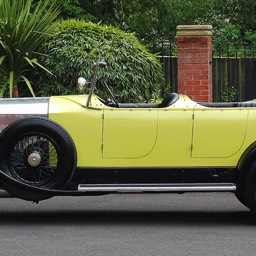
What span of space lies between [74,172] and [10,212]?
1487 millimetres

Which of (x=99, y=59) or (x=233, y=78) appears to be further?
(x=233, y=78)

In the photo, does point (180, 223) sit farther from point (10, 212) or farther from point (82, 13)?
point (82, 13)

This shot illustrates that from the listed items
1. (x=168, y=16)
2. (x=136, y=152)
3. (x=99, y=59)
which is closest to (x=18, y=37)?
(x=99, y=59)

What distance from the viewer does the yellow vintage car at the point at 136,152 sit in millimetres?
8891

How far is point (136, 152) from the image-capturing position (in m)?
8.93

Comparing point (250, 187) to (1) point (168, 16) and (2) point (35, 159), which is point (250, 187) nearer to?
(2) point (35, 159)

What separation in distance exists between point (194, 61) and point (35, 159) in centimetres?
676

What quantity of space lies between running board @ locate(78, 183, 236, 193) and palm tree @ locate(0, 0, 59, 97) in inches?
206

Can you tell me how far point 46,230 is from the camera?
884cm

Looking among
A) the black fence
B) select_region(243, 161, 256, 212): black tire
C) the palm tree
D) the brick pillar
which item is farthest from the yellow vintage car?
the black fence

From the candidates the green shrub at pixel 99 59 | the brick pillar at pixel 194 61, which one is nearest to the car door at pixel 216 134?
the green shrub at pixel 99 59

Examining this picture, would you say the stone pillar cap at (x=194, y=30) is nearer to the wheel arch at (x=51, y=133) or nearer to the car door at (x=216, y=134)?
the car door at (x=216, y=134)

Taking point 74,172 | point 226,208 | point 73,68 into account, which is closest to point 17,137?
point 74,172

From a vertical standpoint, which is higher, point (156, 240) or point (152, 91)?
point (152, 91)
